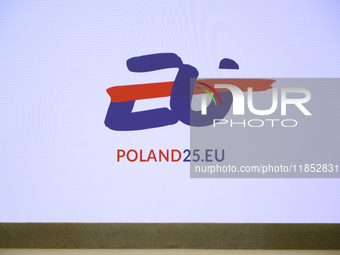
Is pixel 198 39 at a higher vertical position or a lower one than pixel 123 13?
lower

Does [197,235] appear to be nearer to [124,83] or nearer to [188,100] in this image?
[188,100]

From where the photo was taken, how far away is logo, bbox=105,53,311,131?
9.93ft

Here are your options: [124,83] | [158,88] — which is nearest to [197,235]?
[158,88]

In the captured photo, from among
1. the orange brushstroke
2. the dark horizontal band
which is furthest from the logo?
the dark horizontal band

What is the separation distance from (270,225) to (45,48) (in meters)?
2.75

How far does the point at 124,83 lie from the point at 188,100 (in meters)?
0.64

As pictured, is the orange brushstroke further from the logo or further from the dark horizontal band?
the dark horizontal band

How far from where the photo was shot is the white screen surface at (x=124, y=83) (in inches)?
118

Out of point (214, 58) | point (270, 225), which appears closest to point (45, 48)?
point (214, 58)

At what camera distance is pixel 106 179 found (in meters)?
3.00

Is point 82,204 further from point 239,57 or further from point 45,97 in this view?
point 239,57

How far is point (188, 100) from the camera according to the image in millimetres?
3039

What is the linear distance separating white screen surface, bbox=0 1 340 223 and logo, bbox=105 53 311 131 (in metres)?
0.07

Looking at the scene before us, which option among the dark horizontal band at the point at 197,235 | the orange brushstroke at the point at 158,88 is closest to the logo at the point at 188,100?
the orange brushstroke at the point at 158,88
